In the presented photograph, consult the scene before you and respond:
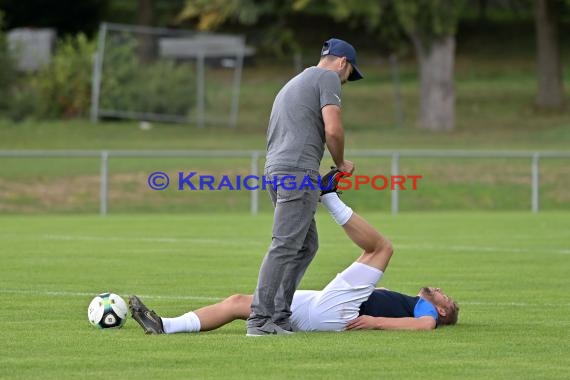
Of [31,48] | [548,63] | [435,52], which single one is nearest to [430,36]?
[435,52]

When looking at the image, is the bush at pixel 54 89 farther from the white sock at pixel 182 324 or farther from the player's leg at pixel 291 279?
the player's leg at pixel 291 279

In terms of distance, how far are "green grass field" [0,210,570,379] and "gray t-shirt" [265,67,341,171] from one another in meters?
1.32

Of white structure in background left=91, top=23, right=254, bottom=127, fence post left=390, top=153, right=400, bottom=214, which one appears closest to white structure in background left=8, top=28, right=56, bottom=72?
white structure in background left=91, top=23, right=254, bottom=127

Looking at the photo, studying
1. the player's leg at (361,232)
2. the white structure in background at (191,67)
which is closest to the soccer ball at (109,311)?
the player's leg at (361,232)

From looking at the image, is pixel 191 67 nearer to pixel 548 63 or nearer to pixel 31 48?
pixel 31 48

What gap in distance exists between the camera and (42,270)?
16.9m

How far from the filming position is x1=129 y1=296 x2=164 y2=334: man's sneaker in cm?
1041

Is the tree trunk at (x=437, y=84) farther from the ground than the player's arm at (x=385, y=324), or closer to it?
farther from the ground

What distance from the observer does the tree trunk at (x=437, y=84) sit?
45.3 m

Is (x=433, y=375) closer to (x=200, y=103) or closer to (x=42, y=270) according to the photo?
(x=42, y=270)

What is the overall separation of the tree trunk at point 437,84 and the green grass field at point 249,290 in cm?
1729

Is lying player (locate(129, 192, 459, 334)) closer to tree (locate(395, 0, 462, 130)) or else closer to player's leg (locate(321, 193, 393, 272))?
player's leg (locate(321, 193, 393, 272))

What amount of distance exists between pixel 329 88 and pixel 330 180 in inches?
28.9

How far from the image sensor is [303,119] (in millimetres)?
10406
